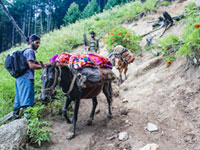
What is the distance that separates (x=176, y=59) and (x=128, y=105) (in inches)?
104

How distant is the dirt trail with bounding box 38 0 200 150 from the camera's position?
2.94 metres

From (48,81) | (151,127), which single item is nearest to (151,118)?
(151,127)

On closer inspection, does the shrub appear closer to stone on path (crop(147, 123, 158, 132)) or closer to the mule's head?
stone on path (crop(147, 123, 158, 132))

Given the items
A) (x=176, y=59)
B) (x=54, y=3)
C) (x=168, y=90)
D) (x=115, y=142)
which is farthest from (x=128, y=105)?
(x=54, y=3)

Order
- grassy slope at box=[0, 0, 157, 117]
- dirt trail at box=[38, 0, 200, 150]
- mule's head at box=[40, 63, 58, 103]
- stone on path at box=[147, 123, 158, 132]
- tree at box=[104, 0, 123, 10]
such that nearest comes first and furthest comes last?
mule's head at box=[40, 63, 58, 103], dirt trail at box=[38, 0, 200, 150], stone on path at box=[147, 123, 158, 132], grassy slope at box=[0, 0, 157, 117], tree at box=[104, 0, 123, 10]

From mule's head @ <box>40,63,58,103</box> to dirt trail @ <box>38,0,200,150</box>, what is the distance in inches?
44.0

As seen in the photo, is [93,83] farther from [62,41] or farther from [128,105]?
[62,41]

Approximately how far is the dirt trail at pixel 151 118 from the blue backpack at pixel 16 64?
1667 millimetres

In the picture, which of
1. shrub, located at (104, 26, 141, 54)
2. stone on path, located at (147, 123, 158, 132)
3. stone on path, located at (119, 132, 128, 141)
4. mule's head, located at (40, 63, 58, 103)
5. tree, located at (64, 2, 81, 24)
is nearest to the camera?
mule's head, located at (40, 63, 58, 103)

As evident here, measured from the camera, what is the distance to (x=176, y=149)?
2.63 metres

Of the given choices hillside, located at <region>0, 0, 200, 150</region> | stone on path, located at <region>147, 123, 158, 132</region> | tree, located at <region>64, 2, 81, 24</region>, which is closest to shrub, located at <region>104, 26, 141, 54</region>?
hillside, located at <region>0, 0, 200, 150</region>

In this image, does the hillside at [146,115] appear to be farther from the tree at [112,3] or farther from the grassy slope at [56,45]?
the tree at [112,3]

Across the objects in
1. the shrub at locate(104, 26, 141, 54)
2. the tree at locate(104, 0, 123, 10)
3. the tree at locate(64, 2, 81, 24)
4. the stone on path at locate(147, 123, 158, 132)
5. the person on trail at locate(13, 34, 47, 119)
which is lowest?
the stone on path at locate(147, 123, 158, 132)

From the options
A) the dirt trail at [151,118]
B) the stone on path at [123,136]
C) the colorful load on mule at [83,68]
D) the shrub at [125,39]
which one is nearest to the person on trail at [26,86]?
the colorful load on mule at [83,68]
